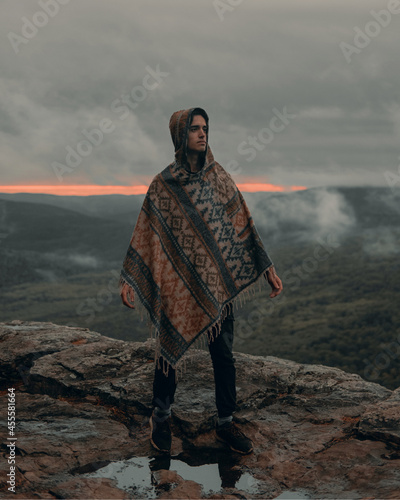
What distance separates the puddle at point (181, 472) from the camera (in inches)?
123

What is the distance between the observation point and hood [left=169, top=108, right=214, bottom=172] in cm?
335

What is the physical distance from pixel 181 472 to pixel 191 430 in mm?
462

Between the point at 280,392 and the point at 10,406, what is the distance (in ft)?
7.69

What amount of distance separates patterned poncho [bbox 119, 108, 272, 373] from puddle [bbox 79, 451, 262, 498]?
645mm

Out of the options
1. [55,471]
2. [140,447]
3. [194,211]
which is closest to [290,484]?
[140,447]

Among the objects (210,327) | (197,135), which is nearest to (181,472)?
(210,327)

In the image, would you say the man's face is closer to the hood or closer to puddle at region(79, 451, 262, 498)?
the hood

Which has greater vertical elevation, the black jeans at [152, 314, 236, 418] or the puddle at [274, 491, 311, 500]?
the black jeans at [152, 314, 236, 418]

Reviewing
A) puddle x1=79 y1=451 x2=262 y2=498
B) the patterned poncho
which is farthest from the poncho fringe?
puddle x1=79 y1=451 x2=262 y2=498

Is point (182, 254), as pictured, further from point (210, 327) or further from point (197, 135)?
point (197, 135)

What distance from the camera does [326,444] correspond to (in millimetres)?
3605

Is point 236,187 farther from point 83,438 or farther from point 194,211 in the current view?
point 83,438

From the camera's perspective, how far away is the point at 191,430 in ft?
12.4

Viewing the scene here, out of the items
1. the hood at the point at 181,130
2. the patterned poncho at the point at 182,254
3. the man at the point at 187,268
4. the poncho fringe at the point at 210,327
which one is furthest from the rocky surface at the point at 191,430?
the hood at the point at 181,130
